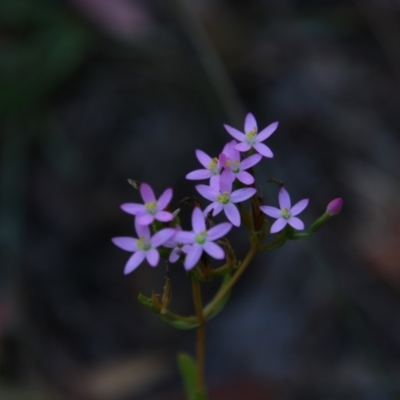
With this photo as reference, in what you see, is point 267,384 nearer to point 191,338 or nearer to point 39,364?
point 191,338

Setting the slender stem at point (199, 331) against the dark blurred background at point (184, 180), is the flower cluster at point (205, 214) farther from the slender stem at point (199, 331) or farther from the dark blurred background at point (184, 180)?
the dark blurred background at point (184, 180)

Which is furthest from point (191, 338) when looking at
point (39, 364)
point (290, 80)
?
point (290, 80)

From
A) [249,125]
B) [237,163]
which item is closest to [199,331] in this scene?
[237,163]

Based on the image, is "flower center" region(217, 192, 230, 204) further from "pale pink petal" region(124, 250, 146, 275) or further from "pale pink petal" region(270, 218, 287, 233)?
"pale pink petal" region(124, 250, 146, 275)

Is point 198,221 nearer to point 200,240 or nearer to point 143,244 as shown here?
point 200,240

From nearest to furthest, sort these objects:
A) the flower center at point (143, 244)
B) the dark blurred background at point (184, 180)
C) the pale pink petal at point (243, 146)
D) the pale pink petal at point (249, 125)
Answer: the flower center at point (143, 244), the pale pink petal at point (243, 146), the pale pink petal at point (249, 125), the dark blurred background at point (184, 180)

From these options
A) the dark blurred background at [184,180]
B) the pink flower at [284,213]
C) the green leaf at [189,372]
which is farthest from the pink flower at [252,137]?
the dark blurred background at [184,180]

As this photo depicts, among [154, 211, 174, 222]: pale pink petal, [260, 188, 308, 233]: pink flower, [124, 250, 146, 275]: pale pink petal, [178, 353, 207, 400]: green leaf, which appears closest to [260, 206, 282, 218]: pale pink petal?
[260, 188, 308, 233]: pink flower
